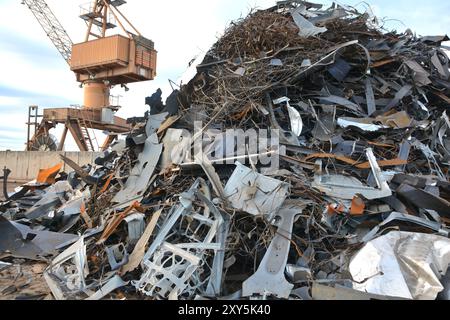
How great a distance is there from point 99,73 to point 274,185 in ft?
65.5

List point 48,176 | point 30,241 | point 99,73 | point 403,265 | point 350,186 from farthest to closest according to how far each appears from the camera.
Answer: point 99,73 < point 48,176 < point 30,241 < point 350,186 < point 403,265

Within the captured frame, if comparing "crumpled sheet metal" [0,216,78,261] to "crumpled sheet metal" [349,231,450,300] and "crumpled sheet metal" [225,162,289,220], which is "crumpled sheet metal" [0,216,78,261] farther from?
"crumpled sheet metal" [349,231,450,300]

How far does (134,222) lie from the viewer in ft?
12.3

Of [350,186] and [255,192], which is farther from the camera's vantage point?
[350,186]

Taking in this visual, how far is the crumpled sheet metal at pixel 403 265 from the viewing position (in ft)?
8.78

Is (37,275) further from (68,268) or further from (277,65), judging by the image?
(277,65)

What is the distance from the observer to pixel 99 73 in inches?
838

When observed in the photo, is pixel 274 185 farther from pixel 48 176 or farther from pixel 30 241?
pixel 48 176

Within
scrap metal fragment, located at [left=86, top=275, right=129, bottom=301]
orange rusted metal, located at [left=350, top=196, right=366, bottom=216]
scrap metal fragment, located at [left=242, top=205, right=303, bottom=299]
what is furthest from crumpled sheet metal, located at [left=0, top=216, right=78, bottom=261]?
orange rusted metal, located at [left=350, top=196, right=366, bottom=216]

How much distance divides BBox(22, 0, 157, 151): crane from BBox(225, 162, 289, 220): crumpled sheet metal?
15413mm

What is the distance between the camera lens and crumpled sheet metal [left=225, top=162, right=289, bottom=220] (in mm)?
3543

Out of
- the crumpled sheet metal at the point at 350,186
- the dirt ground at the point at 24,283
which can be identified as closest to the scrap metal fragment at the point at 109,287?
the dirt ground at the point at 24,283

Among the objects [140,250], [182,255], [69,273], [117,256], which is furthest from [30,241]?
[182,255]

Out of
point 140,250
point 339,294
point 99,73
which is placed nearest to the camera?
point 339,294
